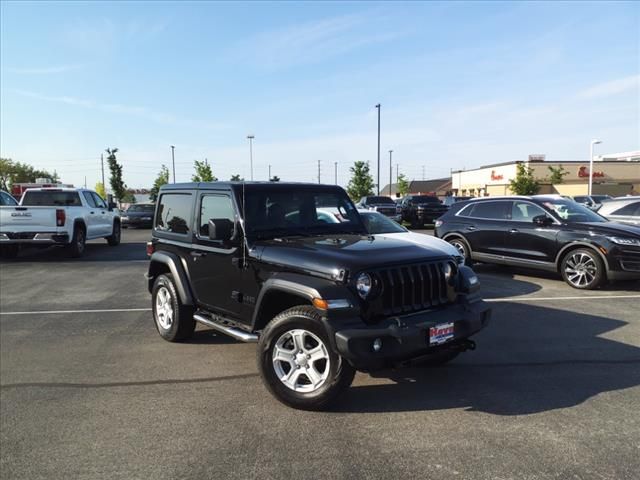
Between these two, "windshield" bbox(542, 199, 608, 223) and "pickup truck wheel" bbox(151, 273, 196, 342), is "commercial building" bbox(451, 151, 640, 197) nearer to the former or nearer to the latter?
"windshield" bbox(542, 199, 608, 223)

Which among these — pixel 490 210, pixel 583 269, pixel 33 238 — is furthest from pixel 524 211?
pixel 33 238

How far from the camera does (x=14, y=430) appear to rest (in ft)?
11.9

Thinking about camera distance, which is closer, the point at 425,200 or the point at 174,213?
the point at 174,213

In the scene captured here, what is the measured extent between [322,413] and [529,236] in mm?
7049

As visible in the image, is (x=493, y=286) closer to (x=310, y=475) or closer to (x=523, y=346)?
(x=523, y=346)

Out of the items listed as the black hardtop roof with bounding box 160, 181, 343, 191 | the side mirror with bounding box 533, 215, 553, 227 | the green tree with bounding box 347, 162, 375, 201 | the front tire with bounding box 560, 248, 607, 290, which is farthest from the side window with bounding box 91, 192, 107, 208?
the green tree with bounding box 347, 162, 375, 201

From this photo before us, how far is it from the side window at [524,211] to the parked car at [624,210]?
2.89m

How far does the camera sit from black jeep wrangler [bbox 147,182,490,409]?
3.59 m

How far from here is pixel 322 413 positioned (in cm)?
376

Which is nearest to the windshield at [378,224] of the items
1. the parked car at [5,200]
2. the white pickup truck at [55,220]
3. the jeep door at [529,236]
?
the jeep door at [529,236]

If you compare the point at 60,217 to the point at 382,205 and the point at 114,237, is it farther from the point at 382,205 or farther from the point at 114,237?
the point at 382,205

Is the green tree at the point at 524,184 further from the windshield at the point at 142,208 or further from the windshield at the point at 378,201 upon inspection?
the windshield at the point at 142,208

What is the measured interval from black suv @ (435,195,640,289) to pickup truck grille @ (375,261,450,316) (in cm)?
559

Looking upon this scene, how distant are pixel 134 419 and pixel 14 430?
0.86 meters
